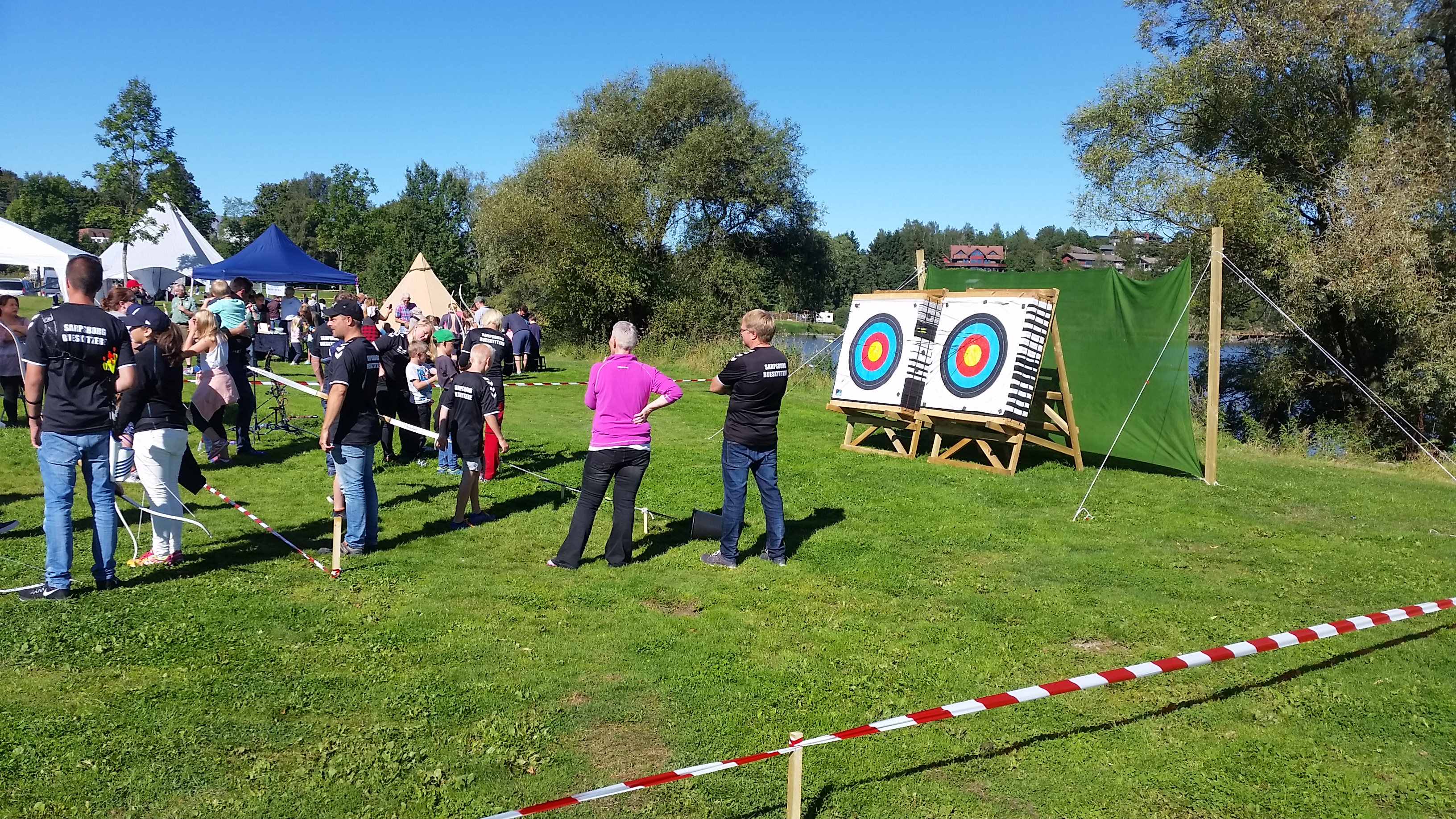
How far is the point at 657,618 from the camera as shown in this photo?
5781 millimetres

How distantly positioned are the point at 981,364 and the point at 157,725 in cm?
928

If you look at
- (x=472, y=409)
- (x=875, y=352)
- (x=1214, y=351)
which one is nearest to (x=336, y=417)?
(x=472, y=409)

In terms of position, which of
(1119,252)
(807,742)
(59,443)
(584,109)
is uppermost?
(584,109)

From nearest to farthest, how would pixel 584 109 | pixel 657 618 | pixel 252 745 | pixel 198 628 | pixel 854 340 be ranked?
pixel 252 745 < pixel 198 628 < pixel 657 618 < pixel 854 340 < pixel 584 109

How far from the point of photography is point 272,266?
87.8 feet

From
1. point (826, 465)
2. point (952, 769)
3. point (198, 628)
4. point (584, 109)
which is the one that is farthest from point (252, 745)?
point (584, 109)

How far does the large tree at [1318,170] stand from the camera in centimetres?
1658

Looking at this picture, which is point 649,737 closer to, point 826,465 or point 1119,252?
point 826,465

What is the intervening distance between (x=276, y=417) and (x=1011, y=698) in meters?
11.7

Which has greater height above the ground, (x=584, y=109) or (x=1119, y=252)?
(x=584, y=109)

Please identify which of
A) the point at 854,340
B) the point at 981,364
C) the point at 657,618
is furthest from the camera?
the point at 854,340

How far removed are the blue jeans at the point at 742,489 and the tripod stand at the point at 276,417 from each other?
24.9ft

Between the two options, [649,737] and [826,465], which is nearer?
[649,737]

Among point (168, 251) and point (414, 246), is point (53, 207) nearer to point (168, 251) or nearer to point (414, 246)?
point (414, 246)
